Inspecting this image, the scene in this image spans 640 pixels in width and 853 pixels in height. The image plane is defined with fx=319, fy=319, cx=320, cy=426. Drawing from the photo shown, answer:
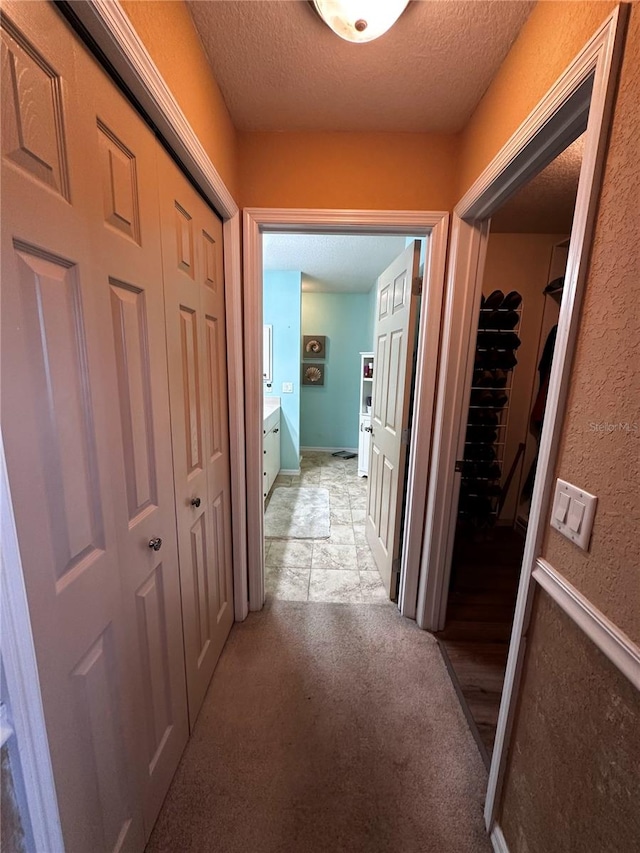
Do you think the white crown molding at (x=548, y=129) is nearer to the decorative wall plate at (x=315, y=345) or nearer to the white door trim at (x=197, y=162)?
the white door trim at (x=197, y=162)

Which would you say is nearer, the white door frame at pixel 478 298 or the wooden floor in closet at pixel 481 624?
the white door frame at pixel 478 298

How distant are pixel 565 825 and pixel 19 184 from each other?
164 centimetres

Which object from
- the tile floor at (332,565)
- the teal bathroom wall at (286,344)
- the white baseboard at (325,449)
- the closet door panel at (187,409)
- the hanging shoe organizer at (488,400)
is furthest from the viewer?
the white baseboard at (325,449)

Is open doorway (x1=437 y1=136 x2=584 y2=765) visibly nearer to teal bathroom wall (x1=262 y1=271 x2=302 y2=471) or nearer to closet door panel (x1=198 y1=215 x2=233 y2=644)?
closet door panel (x1=198 y1=215 x2=233 y2=644)

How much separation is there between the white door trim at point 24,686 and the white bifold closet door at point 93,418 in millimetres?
31

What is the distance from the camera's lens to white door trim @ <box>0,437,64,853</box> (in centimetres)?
47

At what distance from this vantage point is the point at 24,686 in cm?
51

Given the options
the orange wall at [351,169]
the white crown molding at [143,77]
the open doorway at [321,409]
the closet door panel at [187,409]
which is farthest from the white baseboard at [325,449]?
the white crown molding at [143,77]

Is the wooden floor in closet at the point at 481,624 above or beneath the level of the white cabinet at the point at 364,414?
beneath

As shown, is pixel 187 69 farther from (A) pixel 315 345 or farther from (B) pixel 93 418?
(A) pixel 315 345

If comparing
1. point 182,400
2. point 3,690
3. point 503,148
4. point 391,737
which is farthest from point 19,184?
point 391,737

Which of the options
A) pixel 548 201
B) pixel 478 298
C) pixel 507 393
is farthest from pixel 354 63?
pixel 507 393

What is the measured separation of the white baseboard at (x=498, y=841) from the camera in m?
0.92
